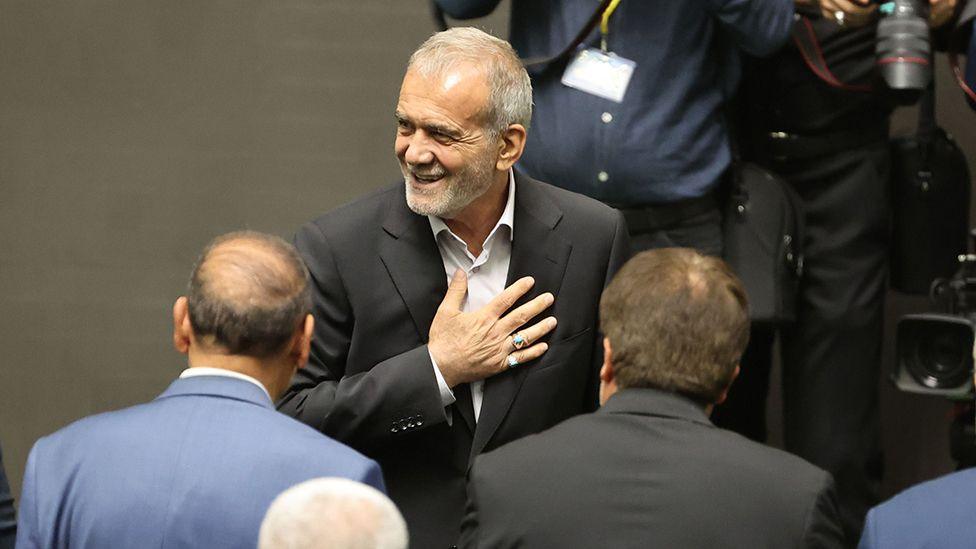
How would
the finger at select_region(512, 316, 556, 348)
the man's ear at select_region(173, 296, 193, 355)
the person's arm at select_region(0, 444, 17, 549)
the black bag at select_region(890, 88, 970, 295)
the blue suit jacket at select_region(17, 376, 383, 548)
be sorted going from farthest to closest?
the black bag at select_region(890, 88, 970, 295) → the finger at select_region(512, 316, 556, 348) → the person's arm at select_region(0, 444, 17, 549) → the man's ear at select_region(173, 296, 193, 355) → the blue suit jacket at select_region(17, 376, 383, 548)

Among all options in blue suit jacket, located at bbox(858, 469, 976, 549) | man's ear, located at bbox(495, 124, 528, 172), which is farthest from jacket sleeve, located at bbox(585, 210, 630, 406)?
blue suit jacket, located at bbox(858, 469, 976, 549)

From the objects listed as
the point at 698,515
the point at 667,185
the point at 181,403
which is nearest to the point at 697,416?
the point at 698,515

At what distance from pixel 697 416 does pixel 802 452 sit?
1.88 meters

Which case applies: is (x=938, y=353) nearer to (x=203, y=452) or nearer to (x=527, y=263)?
(x=527, y=263)

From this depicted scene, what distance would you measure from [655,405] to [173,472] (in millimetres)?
707

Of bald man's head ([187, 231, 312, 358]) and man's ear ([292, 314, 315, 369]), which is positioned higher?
bald man's head ([187, 231, 312, 358])

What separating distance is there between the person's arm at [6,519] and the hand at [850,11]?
2.27 metres

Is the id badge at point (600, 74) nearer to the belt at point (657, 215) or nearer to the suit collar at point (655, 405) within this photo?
the belt at point (657, 215)

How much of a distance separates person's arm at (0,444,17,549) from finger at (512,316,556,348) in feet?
3.26

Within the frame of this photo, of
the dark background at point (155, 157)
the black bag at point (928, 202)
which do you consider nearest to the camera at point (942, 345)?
the black bag at point (928, 202)

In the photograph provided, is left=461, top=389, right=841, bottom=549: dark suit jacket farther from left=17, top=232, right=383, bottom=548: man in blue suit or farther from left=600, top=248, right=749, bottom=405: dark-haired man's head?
left=17, top=232, right=383, bottom=548: man in blue suit

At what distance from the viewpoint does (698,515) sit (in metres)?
2.19

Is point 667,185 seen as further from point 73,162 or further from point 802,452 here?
point 73,162

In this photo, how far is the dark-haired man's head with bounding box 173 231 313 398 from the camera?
2.33 metres
